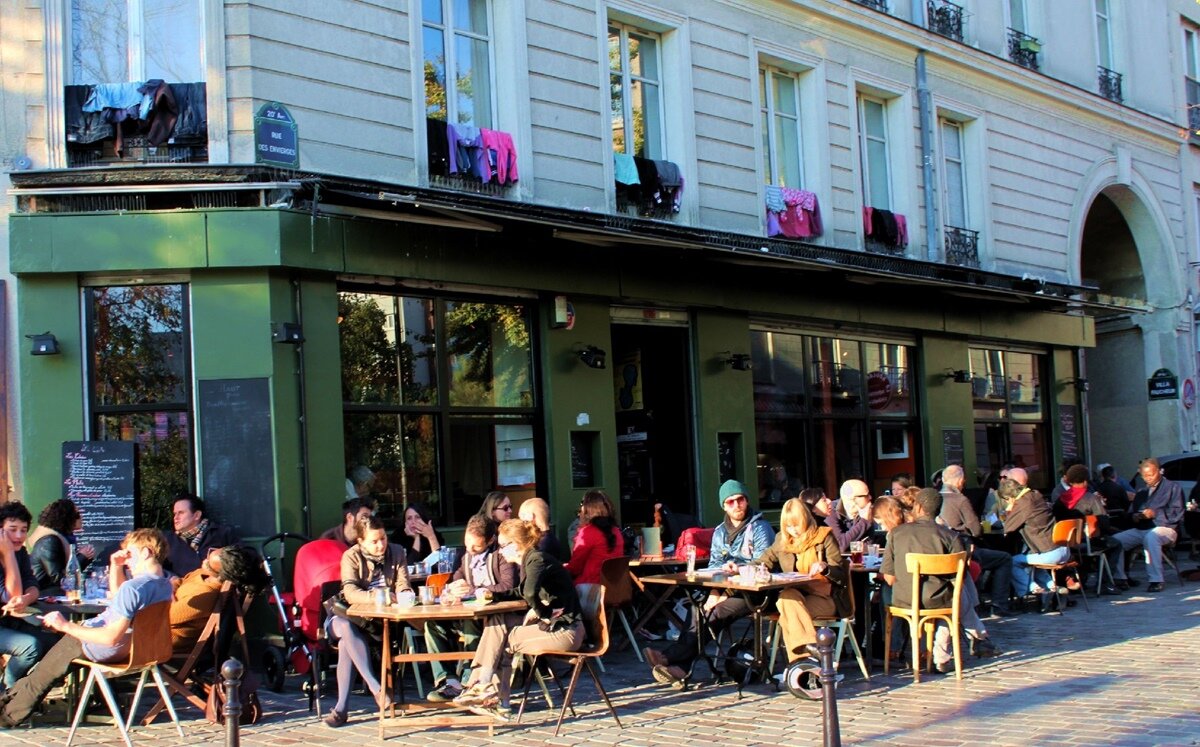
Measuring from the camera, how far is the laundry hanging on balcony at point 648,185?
580 inches

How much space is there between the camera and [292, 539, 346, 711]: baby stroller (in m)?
9.38

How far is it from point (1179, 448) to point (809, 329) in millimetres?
10259

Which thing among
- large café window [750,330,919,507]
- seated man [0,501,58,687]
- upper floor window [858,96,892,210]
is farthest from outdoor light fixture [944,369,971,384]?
seated man [0,501,58,687]

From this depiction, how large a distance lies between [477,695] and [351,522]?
8.06 feet

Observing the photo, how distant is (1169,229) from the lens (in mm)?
24438

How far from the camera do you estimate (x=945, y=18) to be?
19578mm

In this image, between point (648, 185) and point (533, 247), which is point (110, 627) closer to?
point (533, 247)

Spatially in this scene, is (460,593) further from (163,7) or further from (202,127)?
(163,7)

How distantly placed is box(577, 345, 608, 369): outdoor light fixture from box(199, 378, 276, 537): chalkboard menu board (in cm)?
372

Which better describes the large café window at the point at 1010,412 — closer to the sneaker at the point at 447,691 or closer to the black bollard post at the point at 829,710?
the sneaker at the point at 447,691

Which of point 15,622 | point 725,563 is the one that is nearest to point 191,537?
point 15,622

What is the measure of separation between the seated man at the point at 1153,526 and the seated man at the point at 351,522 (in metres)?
9.18

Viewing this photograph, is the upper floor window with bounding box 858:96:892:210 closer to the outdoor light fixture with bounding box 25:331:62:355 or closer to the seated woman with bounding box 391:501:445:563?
the seated woman with bounding box 391:501:445:563

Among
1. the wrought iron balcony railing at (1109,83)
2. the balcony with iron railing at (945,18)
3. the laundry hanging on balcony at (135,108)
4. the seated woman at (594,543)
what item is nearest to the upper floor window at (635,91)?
the laundry hanging on balcony at (135,108)
